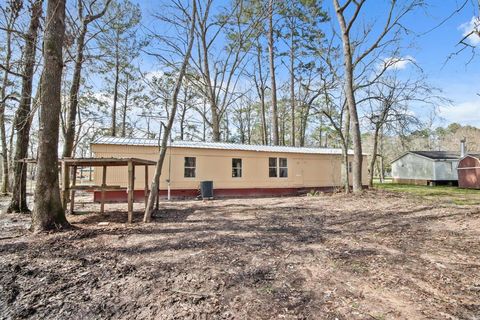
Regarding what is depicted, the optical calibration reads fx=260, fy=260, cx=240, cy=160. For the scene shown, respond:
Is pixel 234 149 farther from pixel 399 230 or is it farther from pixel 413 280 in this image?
pixel 413 280

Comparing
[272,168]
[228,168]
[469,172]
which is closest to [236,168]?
[228,168]

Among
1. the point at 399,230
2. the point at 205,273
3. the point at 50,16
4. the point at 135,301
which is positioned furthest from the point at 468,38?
the point at 50,16

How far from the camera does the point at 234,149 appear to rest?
13.1 m

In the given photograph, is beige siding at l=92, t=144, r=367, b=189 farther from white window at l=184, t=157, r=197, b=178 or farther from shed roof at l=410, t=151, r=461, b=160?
shed roof at l=410, t=151, r=461, b=160

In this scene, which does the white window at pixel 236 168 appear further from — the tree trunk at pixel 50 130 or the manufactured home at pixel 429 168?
the manufactured home at pixel 429 168

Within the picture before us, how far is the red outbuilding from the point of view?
1705 cm

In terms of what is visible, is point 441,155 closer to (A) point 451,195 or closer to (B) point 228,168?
(A) point 451,195

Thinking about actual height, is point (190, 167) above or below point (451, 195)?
above

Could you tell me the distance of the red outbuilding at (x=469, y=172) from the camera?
17.0 meters

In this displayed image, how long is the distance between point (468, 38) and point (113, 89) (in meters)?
21.5

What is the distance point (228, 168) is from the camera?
13.3m

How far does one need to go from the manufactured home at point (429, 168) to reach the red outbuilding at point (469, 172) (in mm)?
1650

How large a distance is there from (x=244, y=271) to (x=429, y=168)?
2294 cm

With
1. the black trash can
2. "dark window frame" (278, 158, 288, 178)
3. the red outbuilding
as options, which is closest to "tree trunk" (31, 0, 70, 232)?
the black trash can
